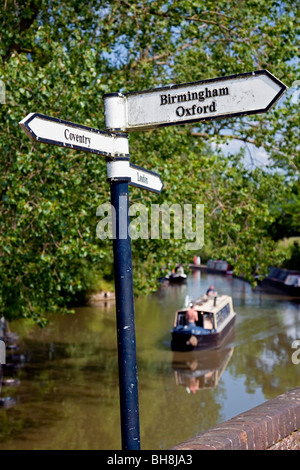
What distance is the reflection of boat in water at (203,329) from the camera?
28.7m

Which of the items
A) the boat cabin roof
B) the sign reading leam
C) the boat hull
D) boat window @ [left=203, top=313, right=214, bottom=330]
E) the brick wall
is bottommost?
the boat hull

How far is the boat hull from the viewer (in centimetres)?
2861

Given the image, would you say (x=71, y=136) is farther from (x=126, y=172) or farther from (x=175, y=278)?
(x=175, y=278)

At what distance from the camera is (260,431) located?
5.66m

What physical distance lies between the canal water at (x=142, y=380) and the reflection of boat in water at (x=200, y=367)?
0.04 m

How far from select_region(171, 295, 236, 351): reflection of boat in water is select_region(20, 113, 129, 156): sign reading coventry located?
2482cm

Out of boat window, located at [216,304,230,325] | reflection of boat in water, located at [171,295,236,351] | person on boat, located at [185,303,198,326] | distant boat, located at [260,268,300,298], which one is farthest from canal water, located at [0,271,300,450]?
distant boat, located at [260,268,300,298]

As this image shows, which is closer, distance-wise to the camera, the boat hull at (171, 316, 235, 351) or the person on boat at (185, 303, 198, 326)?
the boat hull at (171, 316, 235, 351)

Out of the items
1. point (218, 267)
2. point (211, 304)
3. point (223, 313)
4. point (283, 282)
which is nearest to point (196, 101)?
point (211, 304)

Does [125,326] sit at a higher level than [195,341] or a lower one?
higher

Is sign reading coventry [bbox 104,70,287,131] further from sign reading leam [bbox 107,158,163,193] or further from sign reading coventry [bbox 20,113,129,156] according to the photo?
sign reading leam [bbox 107,158,163,193]

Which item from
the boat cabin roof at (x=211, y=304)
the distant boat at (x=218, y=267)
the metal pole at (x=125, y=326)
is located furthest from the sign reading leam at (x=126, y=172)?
the distant boat at (x=218, y=267)

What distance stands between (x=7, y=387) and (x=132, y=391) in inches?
748

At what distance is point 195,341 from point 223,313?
371 centimetres
